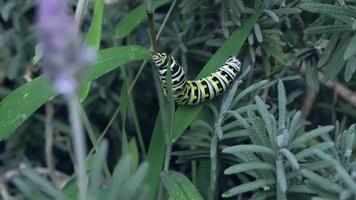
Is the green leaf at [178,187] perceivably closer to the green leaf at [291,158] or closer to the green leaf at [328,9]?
the green leaf at [291,158]

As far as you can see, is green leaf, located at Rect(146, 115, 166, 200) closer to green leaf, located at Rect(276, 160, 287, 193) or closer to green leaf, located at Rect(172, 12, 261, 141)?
green leaf, located at Rect(172, 12, 261, 141)

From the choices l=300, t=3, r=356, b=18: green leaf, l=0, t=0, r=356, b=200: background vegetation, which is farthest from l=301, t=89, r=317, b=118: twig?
l=300, t=3, r=356, b=18: green leaf

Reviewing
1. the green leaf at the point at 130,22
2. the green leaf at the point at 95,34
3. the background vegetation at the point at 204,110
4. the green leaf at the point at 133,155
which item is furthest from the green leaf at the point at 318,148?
the green leaf at the point at 130,22

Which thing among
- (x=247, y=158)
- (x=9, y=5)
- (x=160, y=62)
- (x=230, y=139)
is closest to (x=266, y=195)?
(x=247, y=158)

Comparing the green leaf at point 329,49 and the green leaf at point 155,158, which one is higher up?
the green leaf at point 329,49

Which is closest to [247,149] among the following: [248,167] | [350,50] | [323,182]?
[248,167]
